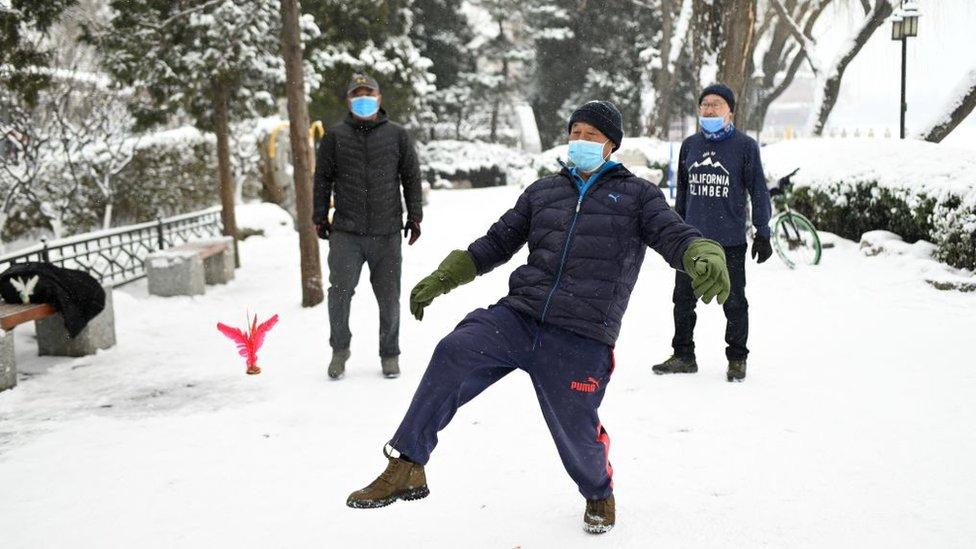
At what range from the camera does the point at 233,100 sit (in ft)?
37.1

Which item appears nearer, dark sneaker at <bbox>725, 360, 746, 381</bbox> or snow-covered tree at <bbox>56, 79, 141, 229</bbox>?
dark sneaker at <bbox>725, 360, 746, 381</bbox>

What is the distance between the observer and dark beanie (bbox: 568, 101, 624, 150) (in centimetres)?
330

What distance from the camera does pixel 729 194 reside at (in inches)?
213

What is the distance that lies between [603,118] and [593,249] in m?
0.57

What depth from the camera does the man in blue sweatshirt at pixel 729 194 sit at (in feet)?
17.7

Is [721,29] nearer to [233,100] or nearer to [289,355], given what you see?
[233,100]

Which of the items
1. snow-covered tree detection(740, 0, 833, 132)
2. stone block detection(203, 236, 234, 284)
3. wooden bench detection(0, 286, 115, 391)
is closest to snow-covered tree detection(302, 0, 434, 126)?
stone block detection(203, 236, 234, 284)

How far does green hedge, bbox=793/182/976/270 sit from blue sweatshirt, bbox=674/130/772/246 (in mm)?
3821

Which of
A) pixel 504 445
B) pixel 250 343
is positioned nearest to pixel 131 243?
pixel 250 343

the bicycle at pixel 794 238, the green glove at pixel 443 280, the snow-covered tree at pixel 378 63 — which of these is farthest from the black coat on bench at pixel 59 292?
the snow-covered tree at pixel 378 63

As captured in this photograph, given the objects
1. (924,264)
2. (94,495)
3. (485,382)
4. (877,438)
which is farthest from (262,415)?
(924,264)

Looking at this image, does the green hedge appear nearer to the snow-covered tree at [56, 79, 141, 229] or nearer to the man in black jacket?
the man in black jacket

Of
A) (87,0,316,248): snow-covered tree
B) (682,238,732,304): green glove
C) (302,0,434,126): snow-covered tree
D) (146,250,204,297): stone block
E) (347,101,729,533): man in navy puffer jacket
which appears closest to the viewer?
(682,238,732,304): green glove

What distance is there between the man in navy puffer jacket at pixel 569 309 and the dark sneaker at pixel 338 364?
277 centimetres
